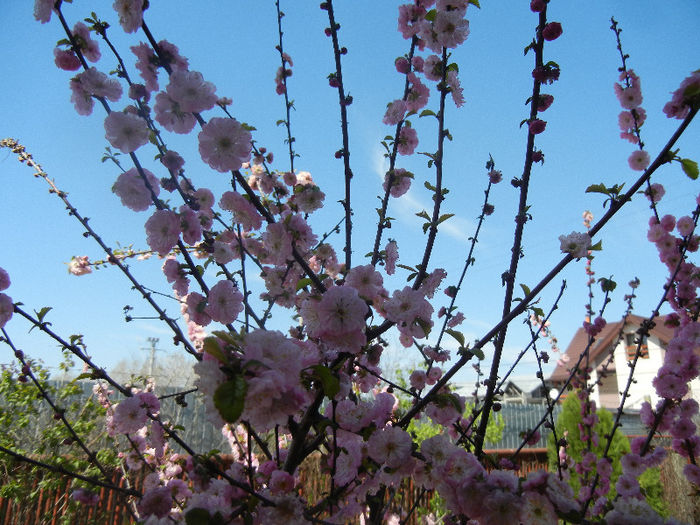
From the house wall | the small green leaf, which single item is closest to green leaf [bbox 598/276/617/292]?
the small green leaf

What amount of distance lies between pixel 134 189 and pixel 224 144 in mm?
380

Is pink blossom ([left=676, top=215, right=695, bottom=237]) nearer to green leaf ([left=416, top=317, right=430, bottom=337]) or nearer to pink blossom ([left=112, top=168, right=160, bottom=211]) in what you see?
green leaf ([left=416, top=317, right=430, bottom=337])

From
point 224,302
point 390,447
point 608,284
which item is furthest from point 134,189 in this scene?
point 608,284

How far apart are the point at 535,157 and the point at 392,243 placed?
629 millimetres

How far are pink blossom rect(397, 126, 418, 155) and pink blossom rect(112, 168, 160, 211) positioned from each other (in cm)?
117

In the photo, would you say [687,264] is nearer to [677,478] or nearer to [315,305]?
[315,305]

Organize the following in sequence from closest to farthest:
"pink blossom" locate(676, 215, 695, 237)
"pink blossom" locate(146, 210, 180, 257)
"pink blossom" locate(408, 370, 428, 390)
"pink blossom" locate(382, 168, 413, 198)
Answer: "pink blossom" locate(146, 210, 180, 257) < "pink blossom" locate(382, 168, 413, 198) < "pink blossom" locate(408, 370, 428, 390) < "pink blossom" locate(676, 215, 695, 237)

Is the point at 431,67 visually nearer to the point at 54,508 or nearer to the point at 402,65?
the point at 402,65

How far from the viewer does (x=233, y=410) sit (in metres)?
0.71

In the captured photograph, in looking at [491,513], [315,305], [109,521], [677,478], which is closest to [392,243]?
[315,305]

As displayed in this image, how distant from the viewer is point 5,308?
67.2 inches

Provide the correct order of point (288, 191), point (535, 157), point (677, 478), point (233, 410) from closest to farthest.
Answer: point (233, 410) < point (535, 157) < point (288, 191) < point (677, 478)

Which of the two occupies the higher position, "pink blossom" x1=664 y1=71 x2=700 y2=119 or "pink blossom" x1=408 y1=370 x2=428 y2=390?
"pink blossom" x1=664 y1=71 x2=700 y2=119

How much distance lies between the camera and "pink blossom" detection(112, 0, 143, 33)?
4.42ft
